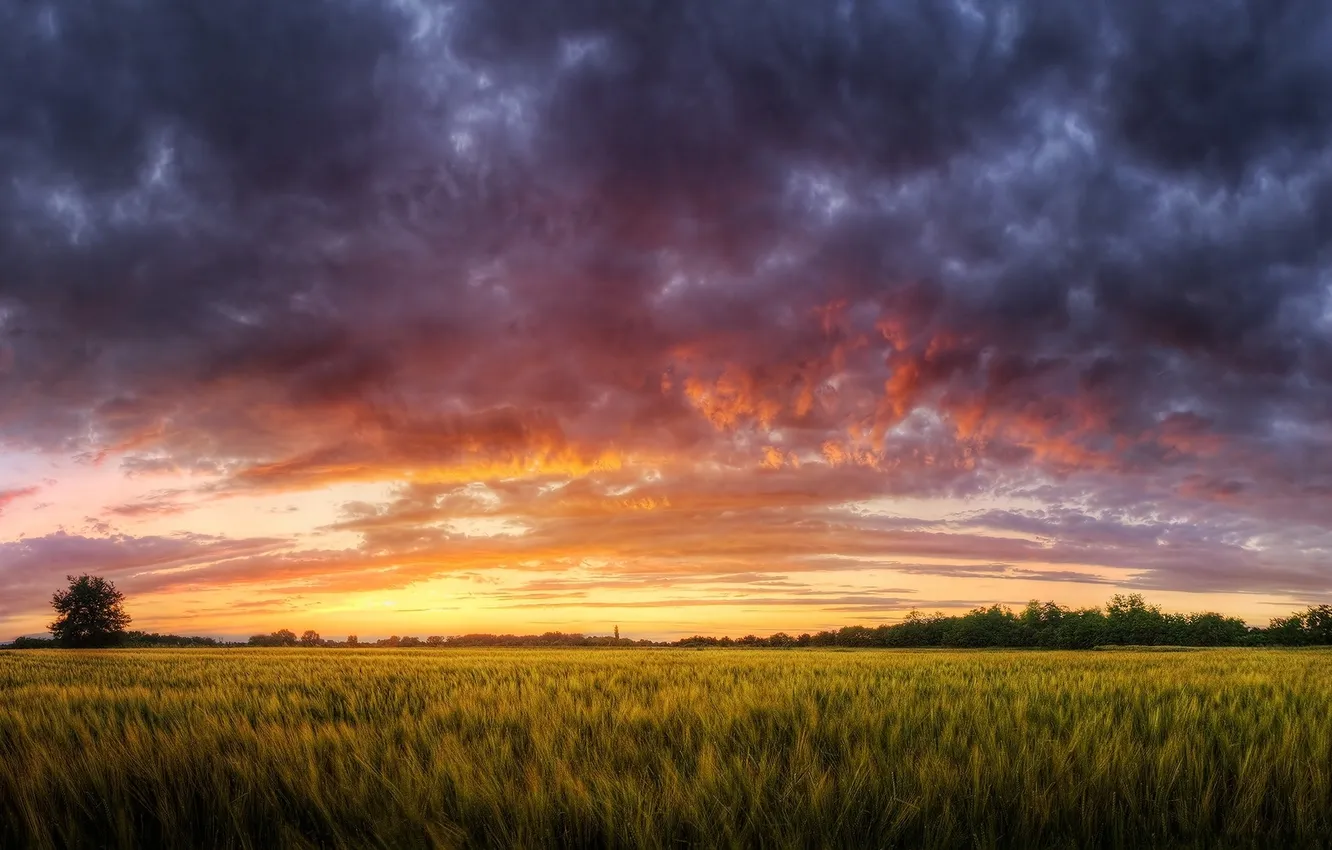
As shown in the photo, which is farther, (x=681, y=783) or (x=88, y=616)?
(x=88, y=616)

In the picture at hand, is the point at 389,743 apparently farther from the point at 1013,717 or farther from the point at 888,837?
the point at 1013,717

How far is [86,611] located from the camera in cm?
8062

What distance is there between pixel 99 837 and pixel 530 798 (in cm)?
181

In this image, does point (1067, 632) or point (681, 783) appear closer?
point (681, 783)

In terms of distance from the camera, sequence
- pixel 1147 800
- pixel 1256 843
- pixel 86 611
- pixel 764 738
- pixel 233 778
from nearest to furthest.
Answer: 1. pixel 1256 843
2. pixel 1147 800
3. pixel 233 778
4. pixel 764 738
5. pixel 86 611

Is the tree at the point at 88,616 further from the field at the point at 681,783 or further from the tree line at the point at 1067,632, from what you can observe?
the field at the point at 681,783

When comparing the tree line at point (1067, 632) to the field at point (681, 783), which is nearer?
the field at point (681, 783)

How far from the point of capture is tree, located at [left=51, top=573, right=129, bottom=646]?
79.6 meters

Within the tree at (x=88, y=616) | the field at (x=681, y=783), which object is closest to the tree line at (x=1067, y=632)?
the tree at (x=88, y=616)

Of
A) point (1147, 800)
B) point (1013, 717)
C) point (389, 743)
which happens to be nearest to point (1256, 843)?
point (1147, 800)

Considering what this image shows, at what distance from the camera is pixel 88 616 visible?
8056 cm

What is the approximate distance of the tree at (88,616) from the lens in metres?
79.6

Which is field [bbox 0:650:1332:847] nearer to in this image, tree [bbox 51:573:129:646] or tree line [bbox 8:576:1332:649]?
tree line [bbox 8:576:1332:649]

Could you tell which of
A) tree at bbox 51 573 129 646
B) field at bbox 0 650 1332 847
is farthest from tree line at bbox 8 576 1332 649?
field at bbox 0 650 1332 847
